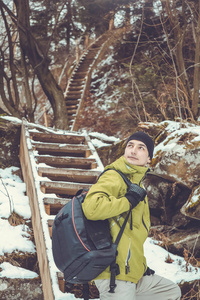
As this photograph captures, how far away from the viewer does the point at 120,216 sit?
7.67 feet

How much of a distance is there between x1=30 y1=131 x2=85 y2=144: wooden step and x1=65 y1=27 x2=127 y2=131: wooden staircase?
21.2 ft

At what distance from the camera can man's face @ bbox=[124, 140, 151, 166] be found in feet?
8.52

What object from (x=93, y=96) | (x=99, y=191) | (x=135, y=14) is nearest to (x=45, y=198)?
(x=99, y=191)

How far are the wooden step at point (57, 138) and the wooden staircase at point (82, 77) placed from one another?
647 cm

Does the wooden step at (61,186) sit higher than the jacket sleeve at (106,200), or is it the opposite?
the jacket sleeve at (106,200)

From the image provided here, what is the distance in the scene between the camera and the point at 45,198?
4.31 m

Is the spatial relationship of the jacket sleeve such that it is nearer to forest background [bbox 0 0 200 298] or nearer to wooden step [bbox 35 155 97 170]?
wooden step [bbox 35 155 97 170]

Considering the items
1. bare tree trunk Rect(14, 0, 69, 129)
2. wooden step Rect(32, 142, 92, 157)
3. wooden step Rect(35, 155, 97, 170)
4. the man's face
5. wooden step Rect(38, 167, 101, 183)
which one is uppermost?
bare tree trunk Rect(14, 0, 69, 129)

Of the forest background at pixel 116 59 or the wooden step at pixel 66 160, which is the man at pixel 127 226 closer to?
the wooden step at pixel 66 160

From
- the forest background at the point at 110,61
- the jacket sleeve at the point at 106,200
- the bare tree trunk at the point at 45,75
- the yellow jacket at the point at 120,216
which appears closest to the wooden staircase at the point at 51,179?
the yellow jacket at the point at 120,216

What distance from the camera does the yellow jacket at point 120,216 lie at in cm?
216

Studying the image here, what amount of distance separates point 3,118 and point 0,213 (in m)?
3.02

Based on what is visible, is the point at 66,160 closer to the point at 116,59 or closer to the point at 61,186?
the point at 61,186

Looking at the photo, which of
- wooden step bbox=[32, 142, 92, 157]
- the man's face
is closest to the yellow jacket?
the man's face
